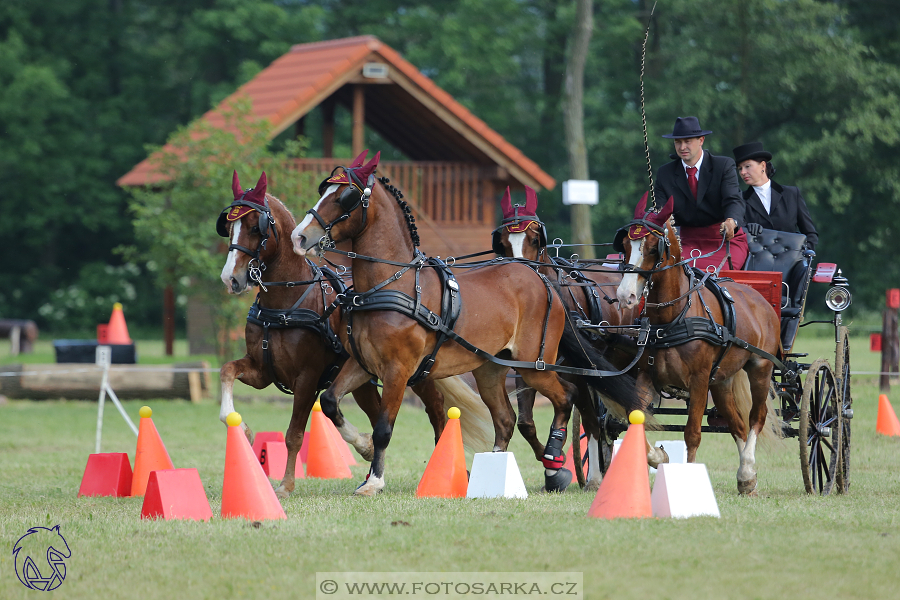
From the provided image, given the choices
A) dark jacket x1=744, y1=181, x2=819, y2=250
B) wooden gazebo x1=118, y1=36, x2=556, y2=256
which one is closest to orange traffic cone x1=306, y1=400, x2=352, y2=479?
dark jacket x1=744, y1=181, x2=819, y2=250

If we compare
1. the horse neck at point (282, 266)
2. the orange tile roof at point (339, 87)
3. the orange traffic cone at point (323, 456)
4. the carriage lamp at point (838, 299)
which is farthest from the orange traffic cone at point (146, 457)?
the orange tile roof at point (339, 87)

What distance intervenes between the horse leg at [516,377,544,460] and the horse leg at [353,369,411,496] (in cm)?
135

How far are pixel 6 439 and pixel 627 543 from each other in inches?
383

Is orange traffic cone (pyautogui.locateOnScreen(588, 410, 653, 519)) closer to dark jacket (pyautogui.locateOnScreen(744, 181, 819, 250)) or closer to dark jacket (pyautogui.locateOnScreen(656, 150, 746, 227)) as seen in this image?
dark jacket (pyautogui.locateOnScreen(656, 150, 746, 227))

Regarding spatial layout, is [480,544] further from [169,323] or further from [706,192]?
[169,323]

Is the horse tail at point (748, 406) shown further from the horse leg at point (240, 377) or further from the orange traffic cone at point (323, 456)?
the horse leg at point (240, 377)

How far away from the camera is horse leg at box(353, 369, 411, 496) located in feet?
23.8

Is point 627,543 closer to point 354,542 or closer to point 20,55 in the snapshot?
point 354,542

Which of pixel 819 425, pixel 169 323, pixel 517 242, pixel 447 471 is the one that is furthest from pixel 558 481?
pixel 169 323

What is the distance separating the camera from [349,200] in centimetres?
721

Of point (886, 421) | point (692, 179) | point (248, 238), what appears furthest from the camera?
point (886, 421)

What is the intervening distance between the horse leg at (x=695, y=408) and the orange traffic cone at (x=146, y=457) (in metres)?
3.76

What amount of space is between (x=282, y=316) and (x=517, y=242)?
198cm

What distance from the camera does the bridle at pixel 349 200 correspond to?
7137 millimetres
